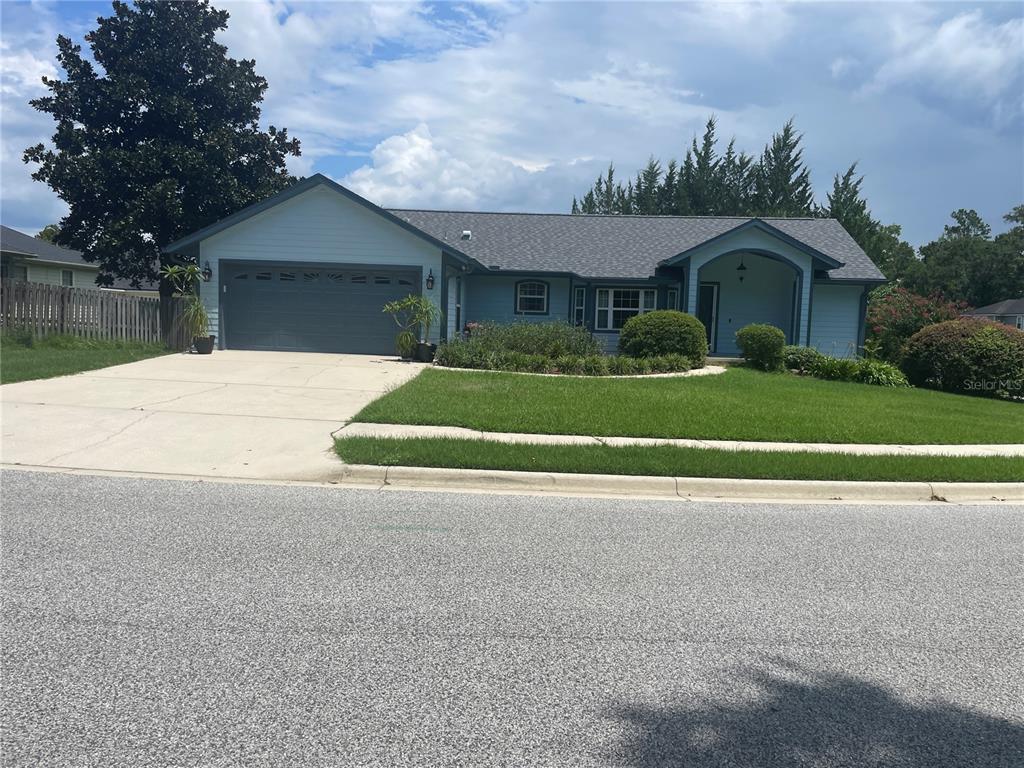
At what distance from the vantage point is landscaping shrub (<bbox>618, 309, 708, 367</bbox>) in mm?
19328

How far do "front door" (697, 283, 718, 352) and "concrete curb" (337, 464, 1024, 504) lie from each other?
16292 millimetres

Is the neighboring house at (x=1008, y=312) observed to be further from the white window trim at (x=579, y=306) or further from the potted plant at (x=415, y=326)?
the potted plant at (x=415, y=326)

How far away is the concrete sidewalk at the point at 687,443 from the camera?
32.9 ft

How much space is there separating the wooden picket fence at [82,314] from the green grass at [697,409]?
26.7 feet

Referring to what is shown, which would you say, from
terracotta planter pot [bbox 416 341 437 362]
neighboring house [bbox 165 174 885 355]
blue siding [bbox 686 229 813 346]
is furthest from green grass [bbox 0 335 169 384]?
blue siding [bbox 686 229 813 346]

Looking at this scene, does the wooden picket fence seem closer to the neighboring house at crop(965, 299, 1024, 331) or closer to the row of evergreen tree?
the row of evergreen tree

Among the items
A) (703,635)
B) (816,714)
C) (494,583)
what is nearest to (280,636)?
(494,583)

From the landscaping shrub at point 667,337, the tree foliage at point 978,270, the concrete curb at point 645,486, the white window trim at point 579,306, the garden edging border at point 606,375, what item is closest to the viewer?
the concrete curb at point 645,486

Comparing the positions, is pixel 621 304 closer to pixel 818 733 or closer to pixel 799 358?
pixel 799 358

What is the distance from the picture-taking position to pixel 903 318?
22.8m

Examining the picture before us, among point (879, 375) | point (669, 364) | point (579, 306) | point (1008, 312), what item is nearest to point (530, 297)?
point (579, 306)

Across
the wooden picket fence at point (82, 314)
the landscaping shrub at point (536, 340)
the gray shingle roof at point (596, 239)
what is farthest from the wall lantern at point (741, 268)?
the wooden picket fence at point (82, 314)

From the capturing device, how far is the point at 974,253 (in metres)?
70.6

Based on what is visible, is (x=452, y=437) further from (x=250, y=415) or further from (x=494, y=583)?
(x=494, y=583)
